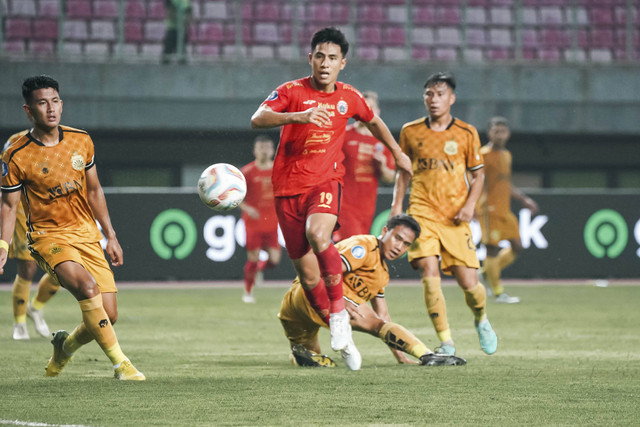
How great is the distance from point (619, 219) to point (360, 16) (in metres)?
6.64

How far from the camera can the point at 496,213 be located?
14.1 meters

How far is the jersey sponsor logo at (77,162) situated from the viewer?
6363mm

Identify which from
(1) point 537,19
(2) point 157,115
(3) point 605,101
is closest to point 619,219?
(3) point 605,101

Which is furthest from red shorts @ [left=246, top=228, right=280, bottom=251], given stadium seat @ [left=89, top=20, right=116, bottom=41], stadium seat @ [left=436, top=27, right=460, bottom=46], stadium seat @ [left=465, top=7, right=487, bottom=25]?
stadium seat @ [left=465, top=7, right=487, bottom=25]

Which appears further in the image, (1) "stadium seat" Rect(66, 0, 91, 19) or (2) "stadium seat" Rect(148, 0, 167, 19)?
(2) "stadium seat" Rect(148, 0, 167, 19)

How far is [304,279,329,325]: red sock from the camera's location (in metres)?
6.96

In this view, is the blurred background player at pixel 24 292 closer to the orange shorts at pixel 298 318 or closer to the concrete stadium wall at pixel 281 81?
the orange shorts at pixel 298 318

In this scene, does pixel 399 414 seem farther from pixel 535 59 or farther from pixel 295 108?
pixel 535 59

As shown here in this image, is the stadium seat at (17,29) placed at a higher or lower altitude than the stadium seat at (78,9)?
lower

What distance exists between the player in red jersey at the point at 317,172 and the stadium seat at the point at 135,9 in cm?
1414

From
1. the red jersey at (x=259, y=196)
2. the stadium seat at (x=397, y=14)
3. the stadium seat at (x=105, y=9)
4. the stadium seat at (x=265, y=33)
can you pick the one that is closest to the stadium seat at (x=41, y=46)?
the stadium seat at (x=105, y=9)

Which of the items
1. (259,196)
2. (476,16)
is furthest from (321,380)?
(476,16)

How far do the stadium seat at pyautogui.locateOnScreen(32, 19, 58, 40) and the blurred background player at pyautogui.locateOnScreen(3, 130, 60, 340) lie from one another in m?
10.4

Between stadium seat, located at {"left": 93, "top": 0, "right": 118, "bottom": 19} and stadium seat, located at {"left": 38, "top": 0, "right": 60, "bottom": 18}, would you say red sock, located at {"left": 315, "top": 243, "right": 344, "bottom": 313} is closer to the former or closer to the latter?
stadium seat, located at {"left": 38, "top": 0, "right": 60, "bottom": 18}
